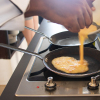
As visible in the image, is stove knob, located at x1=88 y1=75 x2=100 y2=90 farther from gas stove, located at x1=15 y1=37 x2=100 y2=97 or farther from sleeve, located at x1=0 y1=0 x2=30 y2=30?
sleeve, located at x1=0 y1=0 x2=30 y2=30

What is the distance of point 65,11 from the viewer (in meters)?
0.68

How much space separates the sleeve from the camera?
544mm

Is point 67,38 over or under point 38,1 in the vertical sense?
under

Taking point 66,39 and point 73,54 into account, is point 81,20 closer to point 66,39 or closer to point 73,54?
point 73,54

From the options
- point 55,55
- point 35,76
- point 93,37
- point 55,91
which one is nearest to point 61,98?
point 55,91

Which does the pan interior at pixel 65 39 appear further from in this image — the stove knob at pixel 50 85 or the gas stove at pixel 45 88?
the stove knob at pixel 50 85

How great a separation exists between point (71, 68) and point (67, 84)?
109 millimetres

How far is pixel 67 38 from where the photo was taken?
116 centimetres

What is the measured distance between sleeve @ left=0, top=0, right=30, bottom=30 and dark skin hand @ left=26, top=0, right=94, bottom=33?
0.28 ft

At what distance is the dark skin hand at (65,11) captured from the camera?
0.65m

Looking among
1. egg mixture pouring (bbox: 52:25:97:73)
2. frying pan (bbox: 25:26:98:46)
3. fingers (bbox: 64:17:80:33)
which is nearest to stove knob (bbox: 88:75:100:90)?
egg mixture pouring (bbox: 52:25:97:73)

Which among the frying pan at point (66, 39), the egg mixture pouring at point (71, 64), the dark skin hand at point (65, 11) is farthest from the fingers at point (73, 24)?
the frying pan at point (66, 39)

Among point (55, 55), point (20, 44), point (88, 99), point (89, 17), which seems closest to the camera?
point (88, 99)

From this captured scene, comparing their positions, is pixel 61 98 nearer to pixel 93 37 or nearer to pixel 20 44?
pixel 93 37
